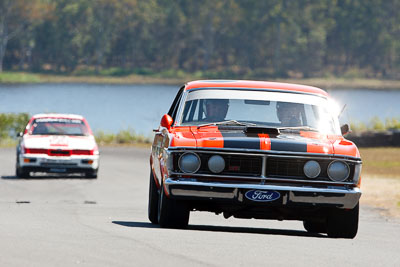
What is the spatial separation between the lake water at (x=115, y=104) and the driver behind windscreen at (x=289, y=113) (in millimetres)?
49252

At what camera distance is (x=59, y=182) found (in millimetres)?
23891

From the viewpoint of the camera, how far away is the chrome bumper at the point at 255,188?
10.6 meters


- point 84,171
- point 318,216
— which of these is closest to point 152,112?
point 84,171

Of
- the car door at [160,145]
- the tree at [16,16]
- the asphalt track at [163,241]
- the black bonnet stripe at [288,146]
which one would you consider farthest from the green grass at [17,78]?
the black bonnet stripe at [288,146]

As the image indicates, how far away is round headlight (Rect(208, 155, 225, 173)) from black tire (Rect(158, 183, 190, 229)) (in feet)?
2.02

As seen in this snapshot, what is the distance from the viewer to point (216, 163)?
35.1ft

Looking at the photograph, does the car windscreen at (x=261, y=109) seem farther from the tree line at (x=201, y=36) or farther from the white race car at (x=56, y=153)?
the tree line at (x=201, y=36)

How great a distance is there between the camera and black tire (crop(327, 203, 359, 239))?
1116 centimetres

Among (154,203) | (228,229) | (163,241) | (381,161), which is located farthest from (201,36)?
(163,241)

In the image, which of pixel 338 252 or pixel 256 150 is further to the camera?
pixel 256 150

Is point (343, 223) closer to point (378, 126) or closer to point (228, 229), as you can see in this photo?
point (228, 229)

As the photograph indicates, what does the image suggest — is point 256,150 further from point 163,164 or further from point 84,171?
point 84,171

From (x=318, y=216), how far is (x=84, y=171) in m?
13.8

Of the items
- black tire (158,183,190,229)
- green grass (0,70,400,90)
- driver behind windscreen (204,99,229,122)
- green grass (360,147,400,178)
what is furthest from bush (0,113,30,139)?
green grass (0,70,400,90)
